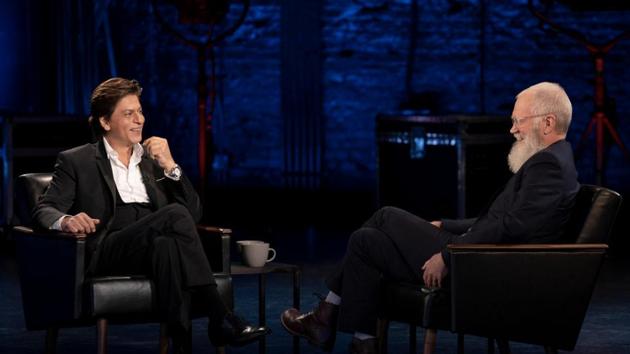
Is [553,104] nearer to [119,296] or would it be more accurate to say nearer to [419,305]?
[419,305]

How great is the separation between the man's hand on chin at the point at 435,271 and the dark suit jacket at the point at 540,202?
0.20 feet

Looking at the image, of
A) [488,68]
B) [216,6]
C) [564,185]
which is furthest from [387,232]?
[488,68]

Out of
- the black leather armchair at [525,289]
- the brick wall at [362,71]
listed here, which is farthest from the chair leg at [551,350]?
the brick wall at [362,71]

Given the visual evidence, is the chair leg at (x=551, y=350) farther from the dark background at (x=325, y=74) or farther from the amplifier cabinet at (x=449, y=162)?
the dark background at (x=325, y=74)

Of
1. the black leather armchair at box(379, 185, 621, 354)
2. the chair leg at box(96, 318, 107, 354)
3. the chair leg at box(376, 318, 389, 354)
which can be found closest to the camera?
the black leather armchair at box(379, 185, 621, 354)

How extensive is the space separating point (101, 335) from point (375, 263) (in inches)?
37.8

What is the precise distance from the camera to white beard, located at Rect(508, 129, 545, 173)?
4477mm

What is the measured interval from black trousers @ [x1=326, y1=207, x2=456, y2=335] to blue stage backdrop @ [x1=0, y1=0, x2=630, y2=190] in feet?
20.5

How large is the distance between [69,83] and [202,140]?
1.91m

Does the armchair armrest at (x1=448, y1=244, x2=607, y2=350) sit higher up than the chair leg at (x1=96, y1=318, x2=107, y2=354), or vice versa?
the armchair armrest at (x1=448, y1=244, x2=607, y2=350)

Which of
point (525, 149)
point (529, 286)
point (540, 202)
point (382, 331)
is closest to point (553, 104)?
point (525, 149)

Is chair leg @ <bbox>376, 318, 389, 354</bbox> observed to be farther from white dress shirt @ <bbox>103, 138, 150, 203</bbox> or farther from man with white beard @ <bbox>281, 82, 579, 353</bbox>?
white dress shirt @ <bbox>103, 138, 150, 203</bbox>

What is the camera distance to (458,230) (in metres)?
4.87

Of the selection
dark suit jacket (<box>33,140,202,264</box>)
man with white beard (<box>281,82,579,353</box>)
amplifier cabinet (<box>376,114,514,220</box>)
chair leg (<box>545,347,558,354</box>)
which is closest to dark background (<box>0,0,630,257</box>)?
amplifier cabinet (<box>376,114,514,220</box>)
